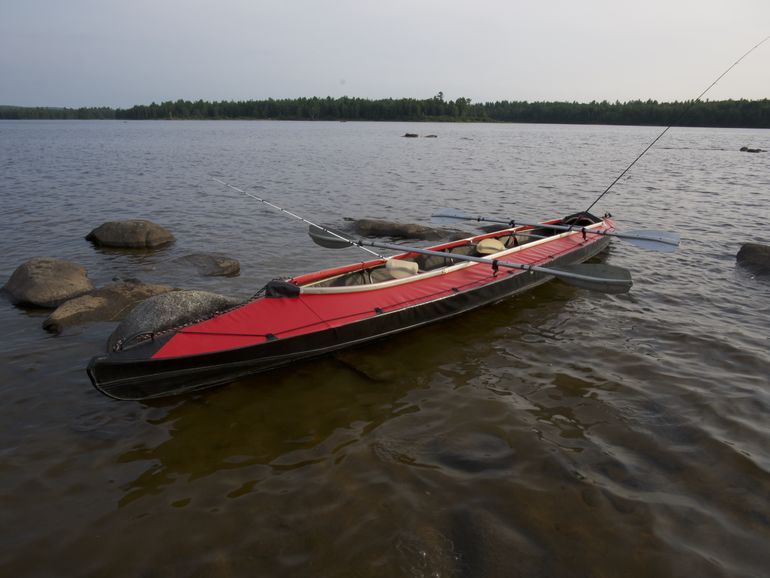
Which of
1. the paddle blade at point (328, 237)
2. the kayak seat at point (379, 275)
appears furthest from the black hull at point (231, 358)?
the paddle blade at point (328, 237)

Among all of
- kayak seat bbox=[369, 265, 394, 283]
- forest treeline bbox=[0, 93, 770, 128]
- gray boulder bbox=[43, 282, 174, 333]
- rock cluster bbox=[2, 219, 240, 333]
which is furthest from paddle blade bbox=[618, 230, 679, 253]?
forest treeline bbox=[0, 93, 770, 128]

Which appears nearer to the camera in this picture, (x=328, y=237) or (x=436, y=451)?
(x=436, y=451)

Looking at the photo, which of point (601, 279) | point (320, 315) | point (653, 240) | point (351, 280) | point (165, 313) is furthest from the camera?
point (653, 240)

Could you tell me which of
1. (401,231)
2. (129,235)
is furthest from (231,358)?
(401,231)

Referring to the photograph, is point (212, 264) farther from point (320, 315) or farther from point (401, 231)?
point (401, 231)

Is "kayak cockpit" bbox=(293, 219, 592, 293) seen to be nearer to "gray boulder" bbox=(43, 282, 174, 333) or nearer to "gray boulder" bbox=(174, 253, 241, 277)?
"gray boulder" bbox=(43, 282, 174, 333)

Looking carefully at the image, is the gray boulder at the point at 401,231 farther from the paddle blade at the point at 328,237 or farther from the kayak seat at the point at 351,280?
the kayak seat at the point at 351,280

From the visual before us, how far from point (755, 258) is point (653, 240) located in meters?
2.69

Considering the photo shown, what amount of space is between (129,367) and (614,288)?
6.27 m

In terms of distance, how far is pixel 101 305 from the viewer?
306 inches

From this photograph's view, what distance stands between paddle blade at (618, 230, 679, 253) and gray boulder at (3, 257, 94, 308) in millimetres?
10705

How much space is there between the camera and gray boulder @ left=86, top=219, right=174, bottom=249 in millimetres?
12094

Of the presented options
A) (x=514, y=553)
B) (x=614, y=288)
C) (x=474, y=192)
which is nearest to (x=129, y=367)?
(x=514, y=553)

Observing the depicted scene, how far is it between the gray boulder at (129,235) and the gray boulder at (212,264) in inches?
70.8
